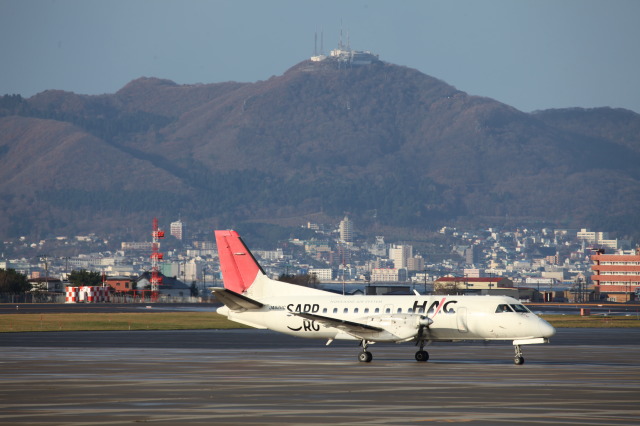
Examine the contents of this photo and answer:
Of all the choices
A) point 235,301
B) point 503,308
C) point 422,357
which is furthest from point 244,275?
point 503,308

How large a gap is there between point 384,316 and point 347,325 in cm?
177

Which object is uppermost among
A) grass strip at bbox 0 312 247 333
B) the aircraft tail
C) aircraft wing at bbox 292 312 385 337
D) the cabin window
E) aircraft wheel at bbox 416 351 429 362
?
the aircraft tail

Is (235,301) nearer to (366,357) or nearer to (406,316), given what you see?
(366,357)

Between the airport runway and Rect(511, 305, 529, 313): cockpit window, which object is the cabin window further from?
the airport runway

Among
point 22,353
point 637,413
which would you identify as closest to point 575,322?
point 22,353

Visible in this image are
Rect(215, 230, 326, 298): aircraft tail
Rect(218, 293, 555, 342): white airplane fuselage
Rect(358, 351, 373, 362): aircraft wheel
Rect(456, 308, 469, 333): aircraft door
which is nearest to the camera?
Rect(218, 293, 555, 342): white airplane fuselage

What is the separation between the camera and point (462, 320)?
4766 cm

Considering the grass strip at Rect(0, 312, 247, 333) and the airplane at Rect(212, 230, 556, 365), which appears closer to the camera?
the airplane at Rect(212, 230, 556, 365)

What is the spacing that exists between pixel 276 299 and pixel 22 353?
1238 centimetres

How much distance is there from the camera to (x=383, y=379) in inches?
1535

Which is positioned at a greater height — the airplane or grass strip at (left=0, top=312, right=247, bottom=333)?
the airplane

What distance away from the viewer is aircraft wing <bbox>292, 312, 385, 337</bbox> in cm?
4722

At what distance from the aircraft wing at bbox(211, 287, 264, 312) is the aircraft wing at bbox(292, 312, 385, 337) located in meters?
3.30

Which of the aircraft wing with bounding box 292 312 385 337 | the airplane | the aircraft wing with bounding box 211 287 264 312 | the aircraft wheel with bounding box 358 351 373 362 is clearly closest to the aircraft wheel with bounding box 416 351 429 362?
the airplane
